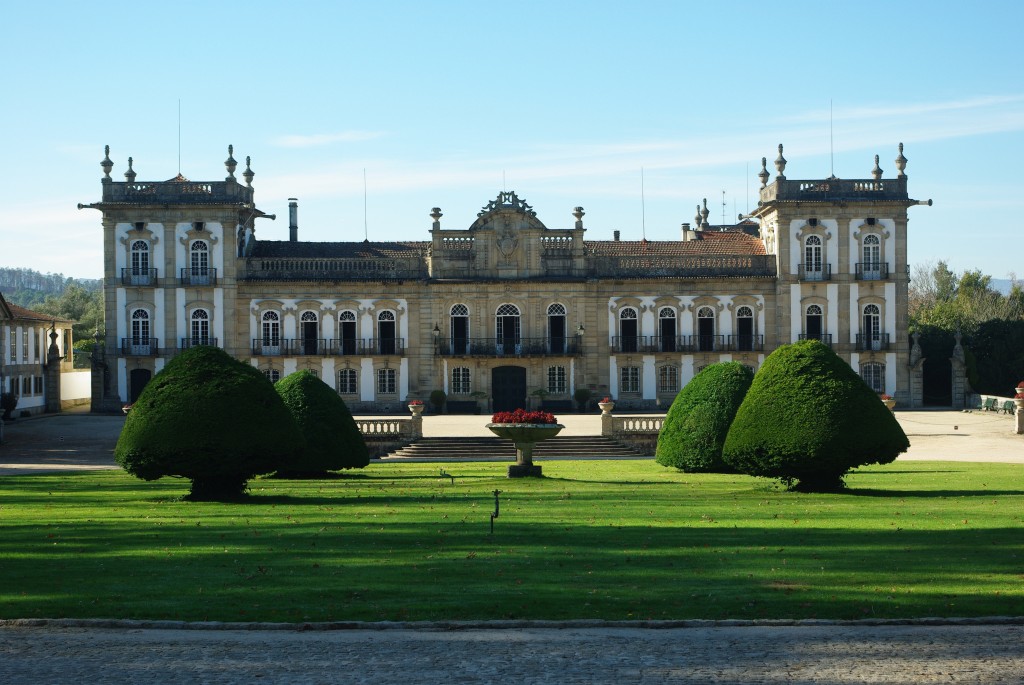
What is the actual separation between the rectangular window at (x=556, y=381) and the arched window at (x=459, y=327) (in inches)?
137

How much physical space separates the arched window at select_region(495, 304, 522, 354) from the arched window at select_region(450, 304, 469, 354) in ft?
3.86

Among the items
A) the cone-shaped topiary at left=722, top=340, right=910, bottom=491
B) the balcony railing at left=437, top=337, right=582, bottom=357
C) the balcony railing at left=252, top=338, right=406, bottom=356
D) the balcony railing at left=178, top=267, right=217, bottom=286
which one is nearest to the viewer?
the cone-shaped topiary at left=722, top=340, right=910, bottom=491

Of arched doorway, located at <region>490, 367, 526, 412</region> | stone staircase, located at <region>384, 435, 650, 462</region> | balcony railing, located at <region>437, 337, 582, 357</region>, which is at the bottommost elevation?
stone staircase, located at <region>384, 435, 650, 462</region>

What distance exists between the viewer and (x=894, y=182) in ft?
170

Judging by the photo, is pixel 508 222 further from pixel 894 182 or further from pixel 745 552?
pixel 745 552

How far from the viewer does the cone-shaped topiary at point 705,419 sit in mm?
24234

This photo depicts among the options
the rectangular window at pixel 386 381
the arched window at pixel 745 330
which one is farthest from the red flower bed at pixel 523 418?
the arched window at pixel 745 330

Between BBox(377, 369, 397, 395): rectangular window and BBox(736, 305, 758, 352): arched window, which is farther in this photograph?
BBox(736, 305, 758, 352): arched window

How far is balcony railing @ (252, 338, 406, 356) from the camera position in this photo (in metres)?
51.0

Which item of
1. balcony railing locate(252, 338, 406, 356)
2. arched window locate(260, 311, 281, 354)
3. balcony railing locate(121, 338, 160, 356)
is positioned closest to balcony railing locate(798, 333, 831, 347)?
balcony railing locate(252, 338, 406, 356)

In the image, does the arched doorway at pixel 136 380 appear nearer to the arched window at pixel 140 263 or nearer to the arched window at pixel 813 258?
the arched window at pixel 140 263

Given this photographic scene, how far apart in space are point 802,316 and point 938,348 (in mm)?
6064

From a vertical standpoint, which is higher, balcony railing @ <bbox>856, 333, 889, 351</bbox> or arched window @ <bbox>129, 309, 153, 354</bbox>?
arched window @ <bbox>129, 309, 153, 354</bbox>

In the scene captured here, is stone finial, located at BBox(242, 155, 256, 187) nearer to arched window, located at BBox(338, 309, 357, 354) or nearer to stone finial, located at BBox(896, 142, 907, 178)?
arched window, located at BBox(338, 309, 357, 354)
